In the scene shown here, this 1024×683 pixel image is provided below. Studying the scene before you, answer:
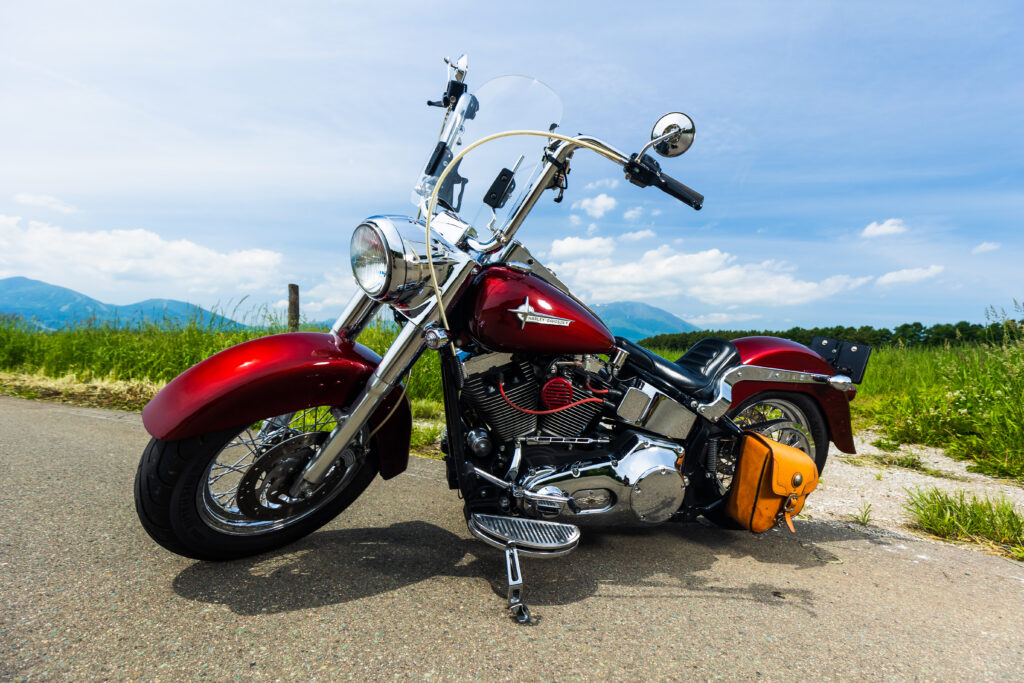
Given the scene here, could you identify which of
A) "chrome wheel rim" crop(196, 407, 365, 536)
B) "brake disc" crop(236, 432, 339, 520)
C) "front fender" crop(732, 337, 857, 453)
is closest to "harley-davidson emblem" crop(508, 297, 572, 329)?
"chrome wheel rim" crop(196, 407, 365, 536)


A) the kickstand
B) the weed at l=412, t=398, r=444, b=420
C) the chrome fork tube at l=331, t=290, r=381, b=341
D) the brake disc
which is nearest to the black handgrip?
the chrome fork tube at l=331, t=290, r=381, b=341

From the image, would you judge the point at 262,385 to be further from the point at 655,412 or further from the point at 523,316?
the point at 655,412

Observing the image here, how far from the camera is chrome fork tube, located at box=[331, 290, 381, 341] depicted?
2547mm

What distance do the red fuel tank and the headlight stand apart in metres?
0.41

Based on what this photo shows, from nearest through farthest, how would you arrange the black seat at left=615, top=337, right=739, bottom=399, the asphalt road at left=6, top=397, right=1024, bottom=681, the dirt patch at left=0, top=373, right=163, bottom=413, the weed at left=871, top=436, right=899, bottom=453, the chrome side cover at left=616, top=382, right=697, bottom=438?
the asphalt road at left=6, top=397, right=1024, bottom=681 → the chrome side cover at left=616, top=382, right=697, bottom=438 → the black seat at left=615, top=337, right=739, bottom=399 → the weed at left=871, top=436, right=899, bottom=453 → the dirt patch at left=0, top=373, right=163, bottom=413

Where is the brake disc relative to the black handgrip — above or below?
below

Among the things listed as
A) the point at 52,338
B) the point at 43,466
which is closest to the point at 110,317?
the point at 52,338

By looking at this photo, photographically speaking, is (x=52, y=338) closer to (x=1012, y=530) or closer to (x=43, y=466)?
(x=43, y=466)

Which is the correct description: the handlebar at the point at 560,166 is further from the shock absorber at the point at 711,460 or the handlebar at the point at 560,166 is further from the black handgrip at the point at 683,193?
the shock absorber at the point at 711,460

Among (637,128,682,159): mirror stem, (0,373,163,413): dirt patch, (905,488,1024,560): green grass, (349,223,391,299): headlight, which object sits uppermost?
(637,128,682,159): mirror stem

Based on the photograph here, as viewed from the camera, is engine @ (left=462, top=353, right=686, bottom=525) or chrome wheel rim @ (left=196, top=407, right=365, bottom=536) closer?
chrome wheel rim @ (left=196, top=407, right=365, bottom=536)

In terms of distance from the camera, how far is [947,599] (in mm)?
2512

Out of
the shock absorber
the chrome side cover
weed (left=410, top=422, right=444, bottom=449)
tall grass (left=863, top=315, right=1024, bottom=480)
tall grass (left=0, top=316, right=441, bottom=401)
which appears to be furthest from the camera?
tall grass (left=0, top=316, right=441, bottom=401)

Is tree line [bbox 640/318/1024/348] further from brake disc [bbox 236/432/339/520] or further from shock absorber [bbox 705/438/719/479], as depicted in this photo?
brake disc [bbox 236/432/339/520]
